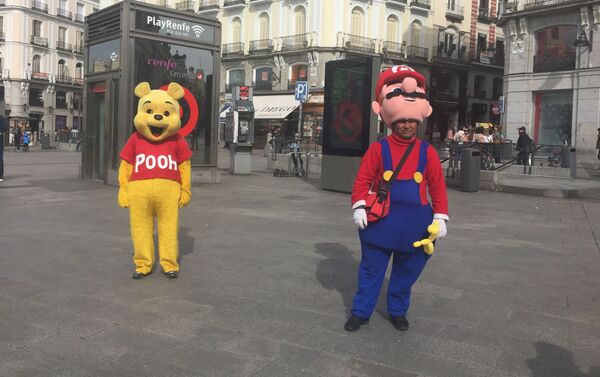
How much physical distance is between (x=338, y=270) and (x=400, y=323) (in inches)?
64.9

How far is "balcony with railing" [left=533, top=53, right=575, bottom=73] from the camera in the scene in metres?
26.0

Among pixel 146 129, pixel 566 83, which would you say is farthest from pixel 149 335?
pixel 566 83

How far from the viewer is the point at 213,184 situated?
13250 mm

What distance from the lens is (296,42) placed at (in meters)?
37.4

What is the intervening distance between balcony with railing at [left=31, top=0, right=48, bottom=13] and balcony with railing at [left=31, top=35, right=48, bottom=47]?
2.67 m

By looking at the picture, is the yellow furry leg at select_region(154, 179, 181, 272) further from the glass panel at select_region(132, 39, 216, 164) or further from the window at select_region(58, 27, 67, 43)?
the window at select_region(58, 27, 67, 43)

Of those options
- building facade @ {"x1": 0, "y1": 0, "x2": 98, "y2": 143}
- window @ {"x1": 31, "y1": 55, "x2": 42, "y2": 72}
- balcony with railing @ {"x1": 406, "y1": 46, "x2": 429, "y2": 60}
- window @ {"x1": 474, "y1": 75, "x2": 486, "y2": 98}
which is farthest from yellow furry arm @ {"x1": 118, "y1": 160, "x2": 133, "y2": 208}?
window @ {"x1": 31, "y1": 55, "x2": 42, "y2": 72}

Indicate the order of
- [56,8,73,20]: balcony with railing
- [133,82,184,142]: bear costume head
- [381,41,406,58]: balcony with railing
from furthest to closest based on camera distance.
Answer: [56,8,73,20]: balcony with railing < [381,41,406,58]: balcony with railing < [133,82,184,142]: bear costume head

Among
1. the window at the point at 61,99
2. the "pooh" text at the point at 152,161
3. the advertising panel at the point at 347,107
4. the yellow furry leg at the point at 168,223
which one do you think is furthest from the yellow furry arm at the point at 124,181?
the window at the point at 61,99

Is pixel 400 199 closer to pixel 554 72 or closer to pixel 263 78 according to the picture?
pixel 554 72

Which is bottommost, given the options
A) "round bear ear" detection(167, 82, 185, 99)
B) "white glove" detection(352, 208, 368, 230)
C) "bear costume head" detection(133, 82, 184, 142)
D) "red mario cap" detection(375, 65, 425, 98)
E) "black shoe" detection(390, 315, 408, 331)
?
"black shoe" detection(390, 315, 408, 331)

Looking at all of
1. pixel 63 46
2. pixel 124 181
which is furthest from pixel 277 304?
pixel 63 46

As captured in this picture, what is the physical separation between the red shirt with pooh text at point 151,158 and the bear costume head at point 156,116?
0.08 m

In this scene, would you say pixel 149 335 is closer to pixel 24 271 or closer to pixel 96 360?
Result: pixel 96 360
